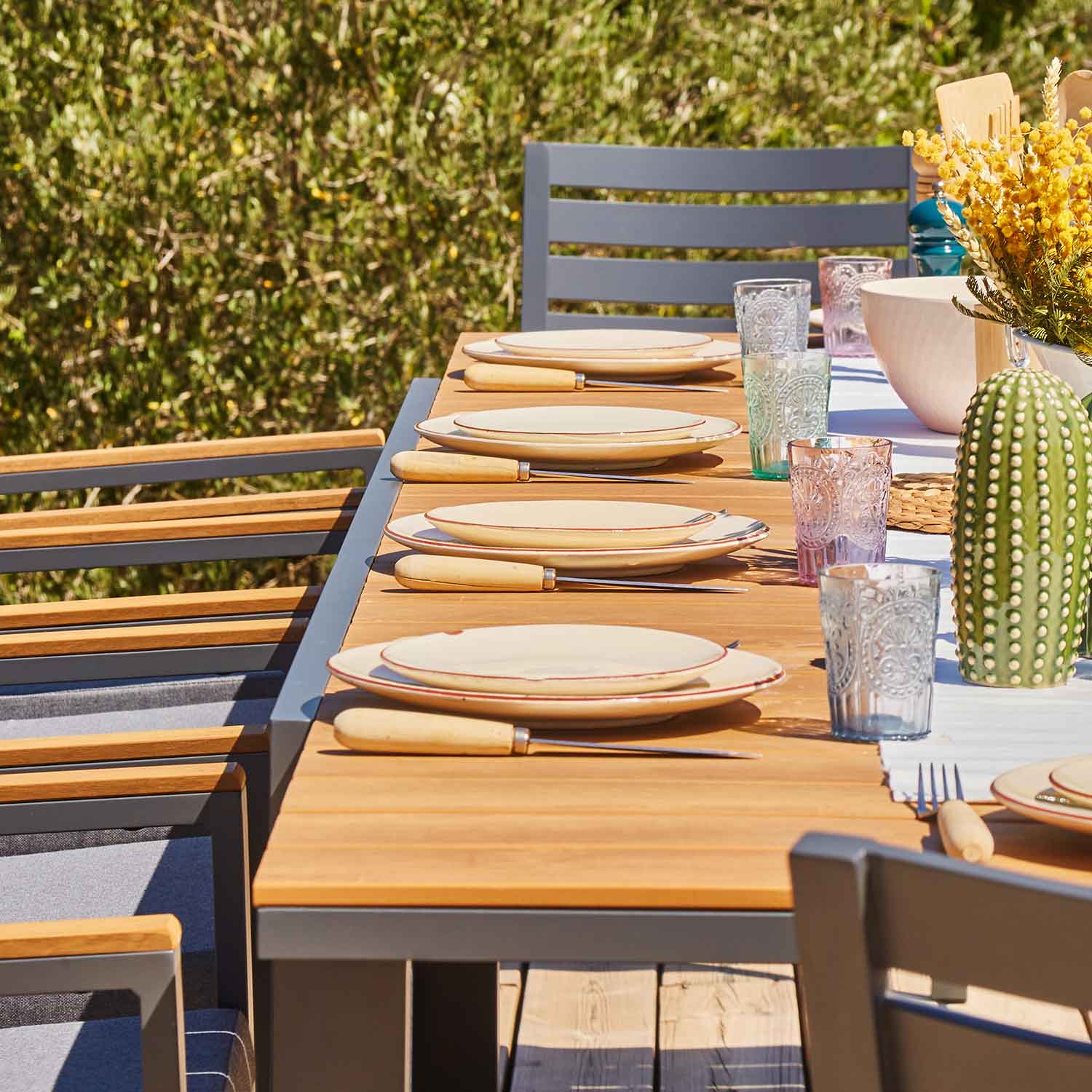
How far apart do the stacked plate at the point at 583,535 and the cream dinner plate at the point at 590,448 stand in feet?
0.75

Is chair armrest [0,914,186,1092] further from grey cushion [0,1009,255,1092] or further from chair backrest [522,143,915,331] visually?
chair backrest [522,143,915,331]

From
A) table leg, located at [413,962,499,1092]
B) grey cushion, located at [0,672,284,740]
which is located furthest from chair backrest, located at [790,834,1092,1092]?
grey cushion, located at [0,672,284,740]

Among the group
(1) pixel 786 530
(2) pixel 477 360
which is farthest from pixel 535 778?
(2) pixel 477 360

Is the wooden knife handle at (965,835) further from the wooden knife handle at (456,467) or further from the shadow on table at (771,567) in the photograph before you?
the wooden knife handle at (456,467)

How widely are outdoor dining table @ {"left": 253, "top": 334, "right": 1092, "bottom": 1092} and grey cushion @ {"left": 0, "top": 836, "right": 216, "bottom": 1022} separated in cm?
38

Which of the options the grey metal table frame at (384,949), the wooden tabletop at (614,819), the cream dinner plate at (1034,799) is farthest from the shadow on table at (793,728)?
the grey metal table frame at (384,949)

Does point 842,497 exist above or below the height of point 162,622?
above

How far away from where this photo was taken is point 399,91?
3854mm

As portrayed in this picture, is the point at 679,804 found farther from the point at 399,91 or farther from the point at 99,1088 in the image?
the point at 399,91

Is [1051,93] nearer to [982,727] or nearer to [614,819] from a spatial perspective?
[982,727]

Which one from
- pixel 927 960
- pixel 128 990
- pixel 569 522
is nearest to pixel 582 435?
pixel 569 522

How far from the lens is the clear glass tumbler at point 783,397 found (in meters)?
1.67

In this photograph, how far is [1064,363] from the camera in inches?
58.0

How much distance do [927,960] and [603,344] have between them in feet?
6.13
